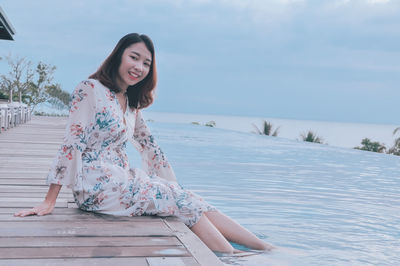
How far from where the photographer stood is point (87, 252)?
1882 mm

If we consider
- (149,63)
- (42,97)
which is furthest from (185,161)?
(42,97)

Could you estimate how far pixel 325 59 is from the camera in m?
30.8

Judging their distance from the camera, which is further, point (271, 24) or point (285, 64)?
point (285, 64)

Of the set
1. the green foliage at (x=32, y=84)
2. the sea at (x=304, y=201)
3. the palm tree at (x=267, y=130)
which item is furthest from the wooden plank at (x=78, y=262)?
the green foliage at (x=32, y=84)

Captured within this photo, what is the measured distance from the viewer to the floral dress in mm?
2441

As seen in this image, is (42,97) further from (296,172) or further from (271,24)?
(296,172)

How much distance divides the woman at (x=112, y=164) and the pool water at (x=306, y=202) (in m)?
0.35

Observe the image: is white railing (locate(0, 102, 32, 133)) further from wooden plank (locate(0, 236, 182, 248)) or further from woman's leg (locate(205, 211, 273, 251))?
wooden plank (locate(0, 236, 182, 248))

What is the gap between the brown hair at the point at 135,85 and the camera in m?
2.58

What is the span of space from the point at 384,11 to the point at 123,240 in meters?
20.2

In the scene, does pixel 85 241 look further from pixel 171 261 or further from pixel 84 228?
pixel 171 261

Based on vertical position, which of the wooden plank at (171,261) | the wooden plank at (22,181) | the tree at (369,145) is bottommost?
the tree at (369,145)

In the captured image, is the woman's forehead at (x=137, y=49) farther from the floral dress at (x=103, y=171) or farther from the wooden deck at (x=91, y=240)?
the wooden deck at (x=91, y=240)

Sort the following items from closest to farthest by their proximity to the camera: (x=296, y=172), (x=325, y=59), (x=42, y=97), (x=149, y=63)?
(x=149, y=63)
(x=296, y=172)
(x=42, y=97)
(x=325, y=59)
